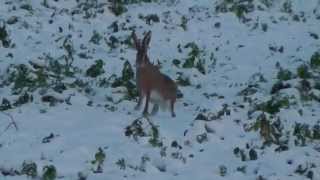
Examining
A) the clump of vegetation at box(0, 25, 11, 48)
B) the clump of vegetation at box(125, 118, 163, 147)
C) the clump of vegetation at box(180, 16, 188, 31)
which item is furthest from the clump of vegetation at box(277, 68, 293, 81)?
the clump of vegetation at box(0, 25, 11, 48)

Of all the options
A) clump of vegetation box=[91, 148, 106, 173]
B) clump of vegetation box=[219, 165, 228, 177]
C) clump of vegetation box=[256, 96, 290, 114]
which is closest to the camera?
clump of vegetation box=[91, 148, 106, 173]

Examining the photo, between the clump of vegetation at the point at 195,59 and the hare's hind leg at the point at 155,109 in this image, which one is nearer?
the hare's hind leg at the point at 155,109

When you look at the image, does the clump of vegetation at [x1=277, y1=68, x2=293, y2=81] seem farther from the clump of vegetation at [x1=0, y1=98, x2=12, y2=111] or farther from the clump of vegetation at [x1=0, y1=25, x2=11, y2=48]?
the clump of vegetation at [x1=0, y1=25, x2=11, y2=48]

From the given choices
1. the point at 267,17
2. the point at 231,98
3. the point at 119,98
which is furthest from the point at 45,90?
the point at 267,17

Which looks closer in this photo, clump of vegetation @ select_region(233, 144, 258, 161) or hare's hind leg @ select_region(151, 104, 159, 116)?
clump of vegetation @ select_region(233, 144, 258, 161)

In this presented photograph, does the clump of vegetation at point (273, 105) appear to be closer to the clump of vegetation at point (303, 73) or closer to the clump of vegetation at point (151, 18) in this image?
the clump of vegetation at point (303, 73)

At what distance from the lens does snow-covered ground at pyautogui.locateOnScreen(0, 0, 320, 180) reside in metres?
8.23

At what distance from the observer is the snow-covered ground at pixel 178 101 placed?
8.23 meters

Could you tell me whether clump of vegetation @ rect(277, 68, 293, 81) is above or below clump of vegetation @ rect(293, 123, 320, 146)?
above

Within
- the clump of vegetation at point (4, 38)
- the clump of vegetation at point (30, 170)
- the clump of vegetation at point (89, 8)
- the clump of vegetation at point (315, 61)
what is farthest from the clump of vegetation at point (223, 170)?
the clump of vegetation at point (89, 8)

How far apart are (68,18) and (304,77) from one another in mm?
5319

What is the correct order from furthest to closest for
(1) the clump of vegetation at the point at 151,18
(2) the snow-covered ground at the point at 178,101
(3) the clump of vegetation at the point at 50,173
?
(1) the clump of vegetation at the point at 151,18 → (2) the snow-covered ground at the point at 178,101 → (3) the clump of vegetation at the point at 50,173

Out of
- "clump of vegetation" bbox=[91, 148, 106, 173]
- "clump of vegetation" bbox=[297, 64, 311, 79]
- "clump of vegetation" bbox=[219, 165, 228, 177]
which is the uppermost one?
"clump of vegetation" bbox=[297, 64, 311, 79]

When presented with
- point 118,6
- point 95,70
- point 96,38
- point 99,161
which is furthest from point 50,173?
point 118,6
